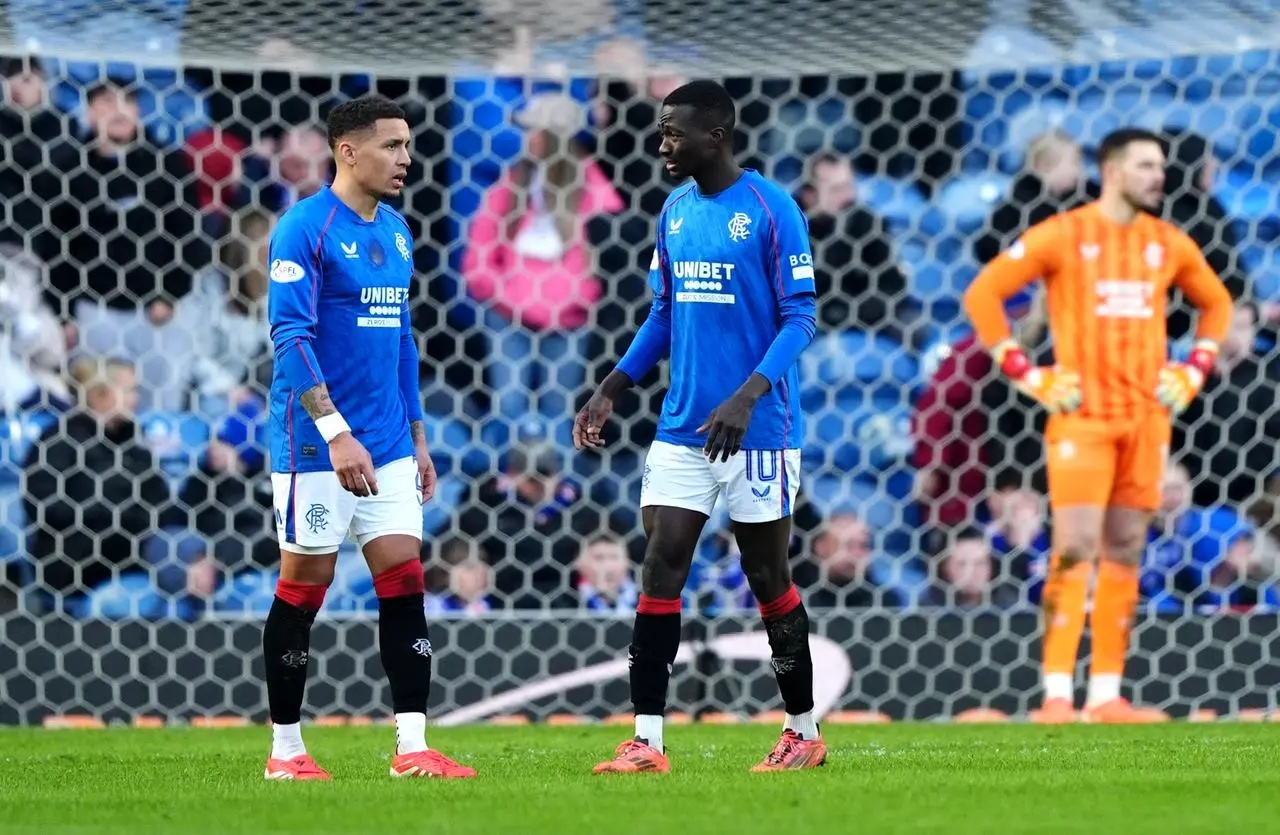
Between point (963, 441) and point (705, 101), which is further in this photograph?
point (963, 441)

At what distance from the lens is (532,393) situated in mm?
7965

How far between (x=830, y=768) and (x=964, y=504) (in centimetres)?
342

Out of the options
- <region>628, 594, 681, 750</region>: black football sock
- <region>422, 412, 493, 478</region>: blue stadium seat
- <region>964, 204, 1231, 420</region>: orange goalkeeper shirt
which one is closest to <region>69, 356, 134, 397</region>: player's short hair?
<region>422, 412, 493, 478</region>: blue stadium seat

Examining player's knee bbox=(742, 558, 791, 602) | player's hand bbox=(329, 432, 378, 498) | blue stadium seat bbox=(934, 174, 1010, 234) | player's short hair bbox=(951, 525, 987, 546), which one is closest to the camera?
player's hand bbox=(329, 432, 378, 498)

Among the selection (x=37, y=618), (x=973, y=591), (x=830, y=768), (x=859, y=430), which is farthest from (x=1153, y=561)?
(x=37, y=618)

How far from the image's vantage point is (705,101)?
4.59 meters

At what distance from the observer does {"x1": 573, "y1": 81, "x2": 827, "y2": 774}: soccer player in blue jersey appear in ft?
15.1

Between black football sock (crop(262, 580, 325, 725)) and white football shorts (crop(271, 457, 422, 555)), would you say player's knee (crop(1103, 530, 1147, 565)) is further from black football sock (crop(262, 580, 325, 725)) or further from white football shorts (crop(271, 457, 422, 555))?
black football sock (crop(262, 580, 325, 725))

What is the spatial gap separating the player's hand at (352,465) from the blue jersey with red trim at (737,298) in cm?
72

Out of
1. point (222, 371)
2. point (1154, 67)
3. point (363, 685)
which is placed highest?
point (1154, 67)

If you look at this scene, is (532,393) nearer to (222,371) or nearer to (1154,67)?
(222,371)

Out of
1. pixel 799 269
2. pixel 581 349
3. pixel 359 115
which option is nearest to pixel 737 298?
pixel 799 269

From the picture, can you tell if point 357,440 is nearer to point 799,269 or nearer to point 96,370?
point 799,269

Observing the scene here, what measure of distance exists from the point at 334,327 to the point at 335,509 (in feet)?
1.35
